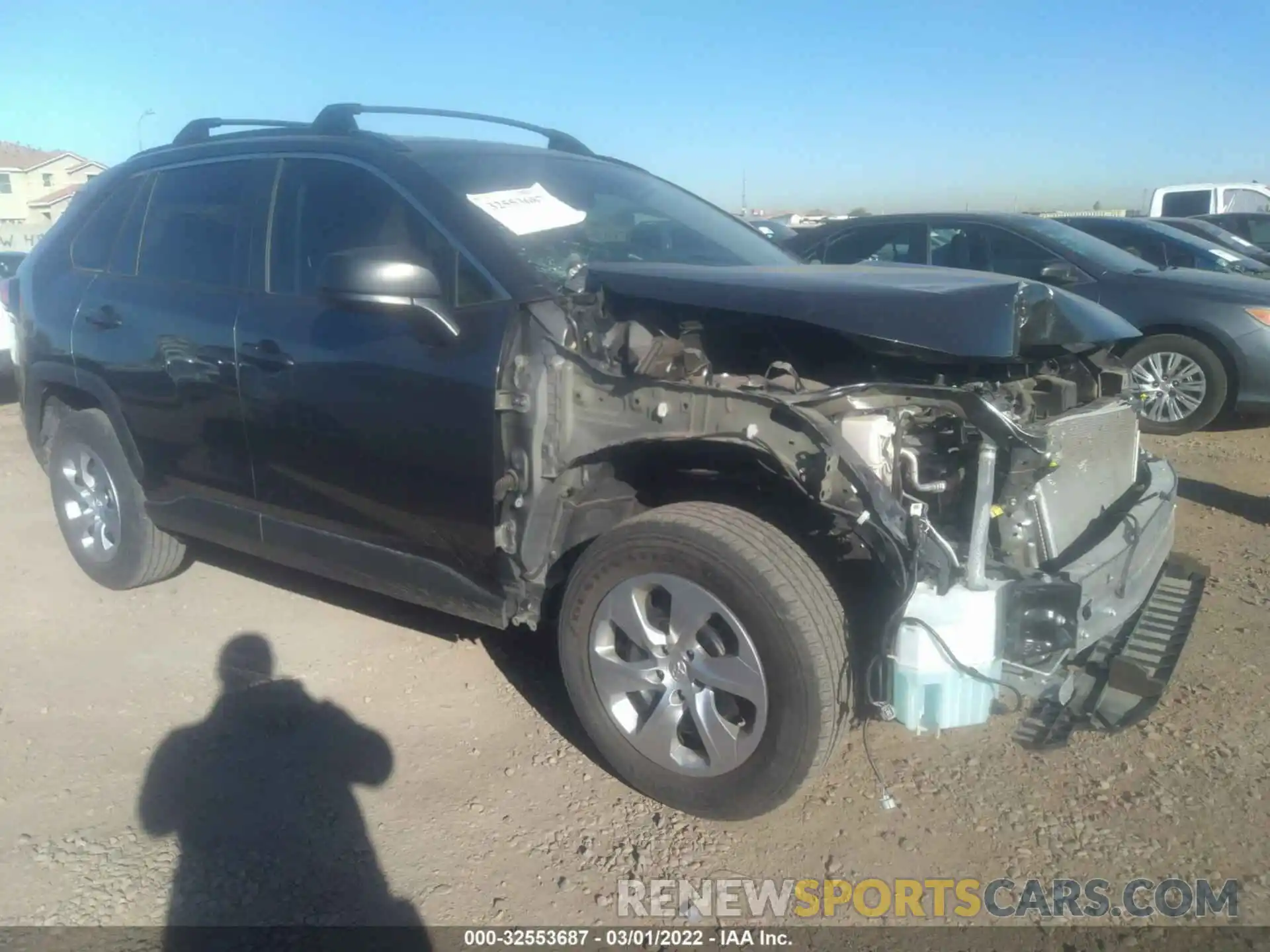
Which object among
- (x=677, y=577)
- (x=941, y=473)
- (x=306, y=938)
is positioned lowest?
(x=306, y=938)

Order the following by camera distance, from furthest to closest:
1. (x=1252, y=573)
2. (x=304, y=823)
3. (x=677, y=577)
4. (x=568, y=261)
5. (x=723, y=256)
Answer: (x=1252, y=573), (x=723, y=256), (x=568, y=261), (x=304, y=823), (x=677, y=577)

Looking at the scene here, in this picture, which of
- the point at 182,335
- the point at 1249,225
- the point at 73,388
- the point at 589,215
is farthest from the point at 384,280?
the point at 1249,225

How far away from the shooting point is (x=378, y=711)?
3533mm

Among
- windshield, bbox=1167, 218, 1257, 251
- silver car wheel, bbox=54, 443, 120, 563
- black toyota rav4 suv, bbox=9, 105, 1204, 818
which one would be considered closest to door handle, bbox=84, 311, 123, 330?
black toyota rav4 suv, bbox=9, 105, 1204, 818

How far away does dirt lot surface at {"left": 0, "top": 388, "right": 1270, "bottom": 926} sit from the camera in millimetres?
2660

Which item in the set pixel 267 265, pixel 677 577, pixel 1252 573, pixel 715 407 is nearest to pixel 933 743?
pixel 677 577

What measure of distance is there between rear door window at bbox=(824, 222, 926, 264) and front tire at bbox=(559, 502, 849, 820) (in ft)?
19.8

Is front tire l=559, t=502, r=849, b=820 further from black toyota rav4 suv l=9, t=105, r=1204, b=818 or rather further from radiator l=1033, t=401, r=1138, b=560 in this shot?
radiator l=1033, t=401, r=1138, b=560

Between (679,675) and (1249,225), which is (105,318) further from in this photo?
(1249,225)

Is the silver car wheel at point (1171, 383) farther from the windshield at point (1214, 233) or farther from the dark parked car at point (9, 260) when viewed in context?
the dark parked car at point (9, 260)

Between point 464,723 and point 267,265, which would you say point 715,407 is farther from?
point 267,265

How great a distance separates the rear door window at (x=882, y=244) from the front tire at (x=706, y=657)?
19.8 ft

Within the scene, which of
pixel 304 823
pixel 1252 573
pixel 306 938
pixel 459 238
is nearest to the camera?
pixel 306 938

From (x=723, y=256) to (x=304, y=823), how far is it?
2546 millimetres
